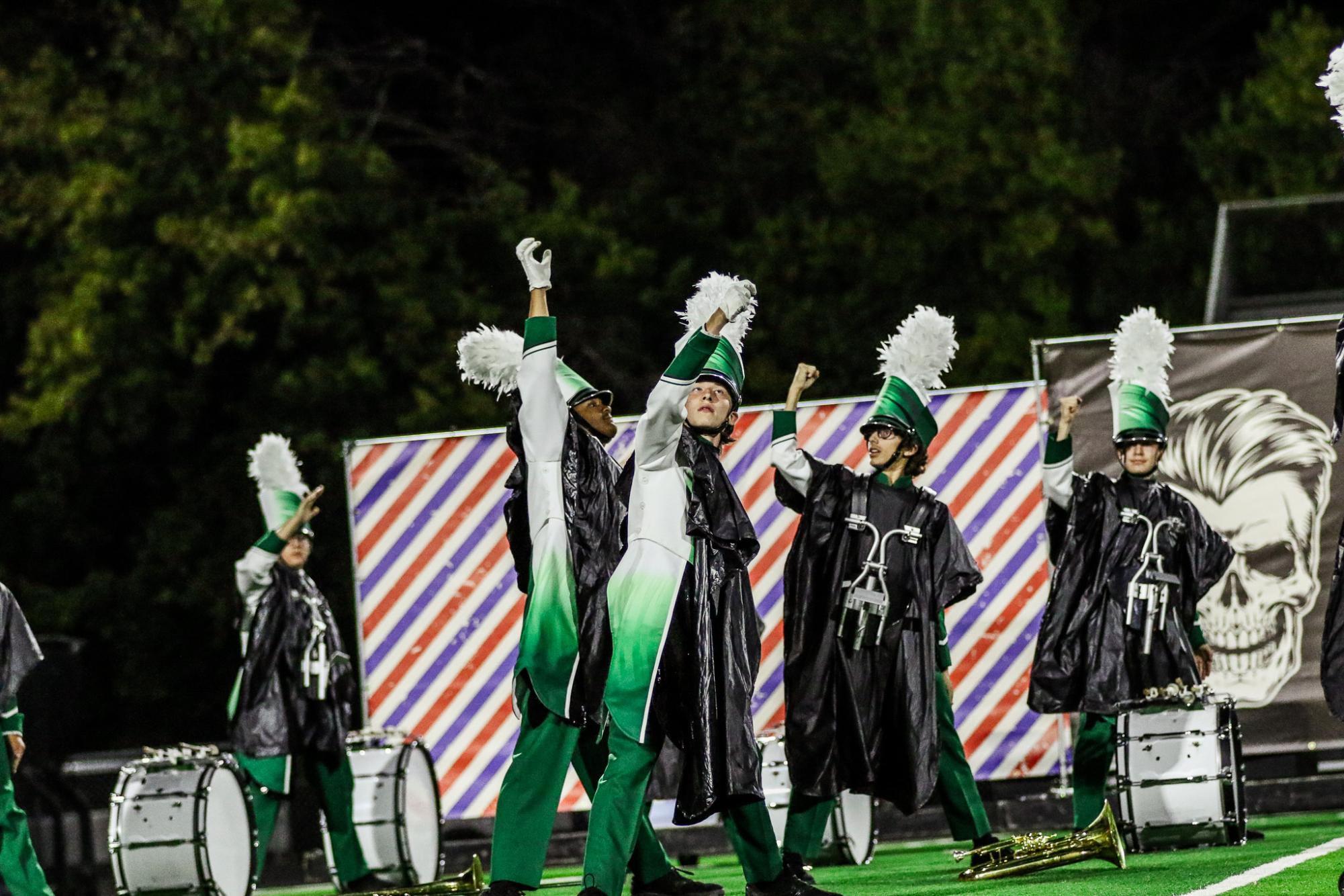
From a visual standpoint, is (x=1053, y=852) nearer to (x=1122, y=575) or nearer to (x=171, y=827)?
(x=1122, y=575)

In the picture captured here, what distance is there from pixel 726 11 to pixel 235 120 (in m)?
6.82

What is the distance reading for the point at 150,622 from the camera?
22.5m

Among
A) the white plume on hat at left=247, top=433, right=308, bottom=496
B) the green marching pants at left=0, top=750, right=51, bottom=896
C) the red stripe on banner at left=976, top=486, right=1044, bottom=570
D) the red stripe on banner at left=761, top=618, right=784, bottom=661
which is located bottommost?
the green marching pants at left=0, top=750, right=51, bottom=896

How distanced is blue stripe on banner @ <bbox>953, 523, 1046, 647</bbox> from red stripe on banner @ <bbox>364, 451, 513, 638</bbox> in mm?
2756

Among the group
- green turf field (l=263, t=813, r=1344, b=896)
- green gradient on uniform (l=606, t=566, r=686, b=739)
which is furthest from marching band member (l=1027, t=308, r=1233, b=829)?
green gradient on uniform (l=606, t=566, r=686, b=739)

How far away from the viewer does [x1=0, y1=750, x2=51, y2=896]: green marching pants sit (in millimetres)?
8883

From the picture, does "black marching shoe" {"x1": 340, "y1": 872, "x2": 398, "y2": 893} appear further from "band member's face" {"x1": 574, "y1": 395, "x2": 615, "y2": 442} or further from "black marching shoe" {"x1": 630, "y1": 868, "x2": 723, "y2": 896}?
"band member's face" {"x1": 574, "y1": 395, "x2": 615, "y2": 442}

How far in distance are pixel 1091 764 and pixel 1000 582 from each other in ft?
6.53

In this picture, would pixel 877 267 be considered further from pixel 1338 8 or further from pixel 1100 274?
pixel 1338 8

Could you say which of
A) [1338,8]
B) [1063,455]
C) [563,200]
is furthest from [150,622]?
[1338,8]

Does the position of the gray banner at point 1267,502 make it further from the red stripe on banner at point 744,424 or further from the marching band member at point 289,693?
the marching band member at point 289,693

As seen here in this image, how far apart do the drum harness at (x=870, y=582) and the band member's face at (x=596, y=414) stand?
1477 mm

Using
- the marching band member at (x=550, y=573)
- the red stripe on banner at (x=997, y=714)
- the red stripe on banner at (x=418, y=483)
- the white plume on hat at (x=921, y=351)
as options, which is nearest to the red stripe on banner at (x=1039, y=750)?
the red stripe on banner at (x=997, y=714)

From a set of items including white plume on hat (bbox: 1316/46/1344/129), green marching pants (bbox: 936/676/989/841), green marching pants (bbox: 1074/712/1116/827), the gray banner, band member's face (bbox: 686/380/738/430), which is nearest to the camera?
white plume on hat (bbox: 1316/46/1344/129)
